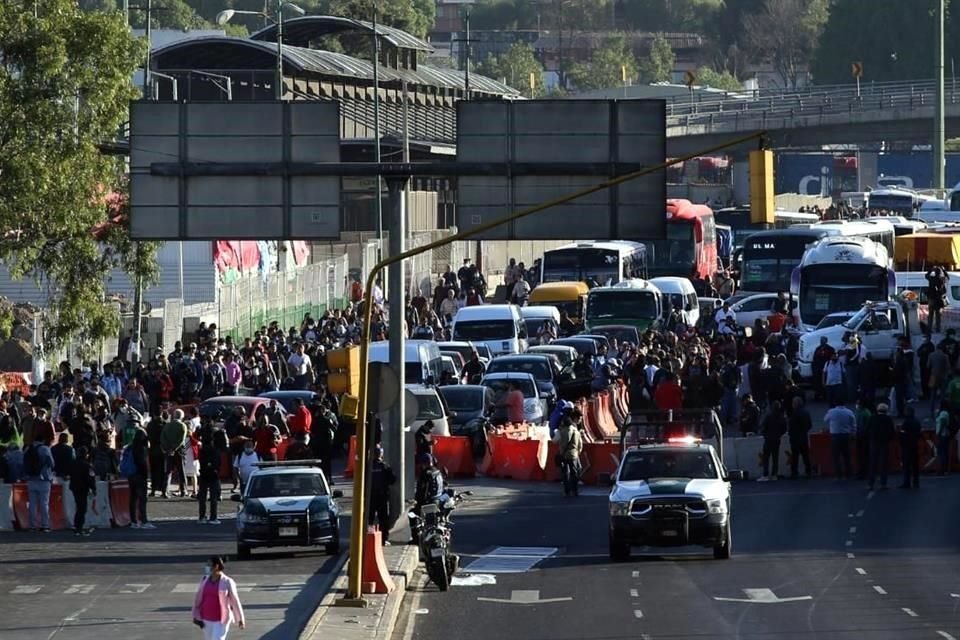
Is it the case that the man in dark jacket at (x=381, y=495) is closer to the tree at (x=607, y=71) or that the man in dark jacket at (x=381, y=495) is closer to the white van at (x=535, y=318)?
the white van at (x=535, y=318)

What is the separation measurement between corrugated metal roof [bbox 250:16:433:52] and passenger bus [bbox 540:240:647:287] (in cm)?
3043

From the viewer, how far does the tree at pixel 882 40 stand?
170125 millimetres

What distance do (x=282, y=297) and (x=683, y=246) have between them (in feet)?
73.3

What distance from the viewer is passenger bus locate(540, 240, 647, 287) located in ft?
236

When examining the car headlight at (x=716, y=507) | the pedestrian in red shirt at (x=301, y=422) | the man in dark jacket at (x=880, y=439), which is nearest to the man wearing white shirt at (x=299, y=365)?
the pedestrian in red shirt at (x=301, y=422)

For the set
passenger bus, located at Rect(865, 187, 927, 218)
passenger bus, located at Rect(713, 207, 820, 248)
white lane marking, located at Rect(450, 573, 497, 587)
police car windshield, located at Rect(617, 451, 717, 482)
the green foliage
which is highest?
the green foliage

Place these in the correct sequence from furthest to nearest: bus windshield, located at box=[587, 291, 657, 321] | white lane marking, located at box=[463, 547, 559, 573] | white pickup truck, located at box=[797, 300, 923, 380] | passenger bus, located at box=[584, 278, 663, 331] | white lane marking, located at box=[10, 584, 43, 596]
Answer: bus windshield, located at box=[587, 291, 657, 321] < passenger bus, located at box=[584, 278, 663, 331] < white pickup truck, located at box=[797, 300, 923, 380] < white lane marking, located at box=[463, 547, 559, 573] < white lane marking, located at box=[10, 584, 43, 596]

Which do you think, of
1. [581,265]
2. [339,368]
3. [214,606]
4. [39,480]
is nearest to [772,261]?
[581,265]

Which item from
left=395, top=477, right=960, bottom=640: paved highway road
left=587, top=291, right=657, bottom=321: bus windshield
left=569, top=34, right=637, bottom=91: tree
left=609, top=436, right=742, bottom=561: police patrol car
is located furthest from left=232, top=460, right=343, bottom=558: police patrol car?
left=569, top=34, right=637, bottom=91: tree

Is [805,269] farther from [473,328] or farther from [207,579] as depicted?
[207,579]

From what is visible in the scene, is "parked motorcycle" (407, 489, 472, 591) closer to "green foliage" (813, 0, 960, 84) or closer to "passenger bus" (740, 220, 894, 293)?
"passenger bus" (740, 220, 894, 293)

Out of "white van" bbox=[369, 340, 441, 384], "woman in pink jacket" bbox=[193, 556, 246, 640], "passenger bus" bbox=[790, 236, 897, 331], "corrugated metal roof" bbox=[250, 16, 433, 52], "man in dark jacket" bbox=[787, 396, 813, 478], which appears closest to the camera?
"woman in pink jacket" bbox=[193, 556, 246, 640]

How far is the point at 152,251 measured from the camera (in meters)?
40.5

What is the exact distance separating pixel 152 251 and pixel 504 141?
12.3 metres
